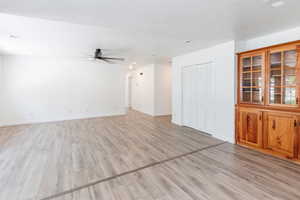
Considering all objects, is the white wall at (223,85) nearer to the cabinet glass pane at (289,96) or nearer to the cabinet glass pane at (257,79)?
the cabinet glass pane at (257,79)

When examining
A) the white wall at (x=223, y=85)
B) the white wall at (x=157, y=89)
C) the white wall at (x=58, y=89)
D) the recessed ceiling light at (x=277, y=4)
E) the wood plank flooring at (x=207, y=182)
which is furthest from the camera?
the white wall at (x=157, y=89)

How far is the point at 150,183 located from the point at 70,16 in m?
2.92

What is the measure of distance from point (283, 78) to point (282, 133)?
105cm

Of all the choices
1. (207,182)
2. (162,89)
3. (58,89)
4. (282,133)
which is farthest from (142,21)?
(58,89)

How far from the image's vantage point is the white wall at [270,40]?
312cm

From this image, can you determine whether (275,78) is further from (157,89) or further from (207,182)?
(157,89)

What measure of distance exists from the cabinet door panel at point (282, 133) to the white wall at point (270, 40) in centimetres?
157

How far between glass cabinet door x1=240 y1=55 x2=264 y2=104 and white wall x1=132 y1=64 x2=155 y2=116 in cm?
435

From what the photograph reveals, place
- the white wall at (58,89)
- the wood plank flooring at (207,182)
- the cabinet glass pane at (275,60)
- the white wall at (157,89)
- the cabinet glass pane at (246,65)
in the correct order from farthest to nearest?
the white wall at (157,89)
the white wall at (58,89)
the cabinet glass pane at (246,65)
the cabinet glass pane at (275,60)
the wood plank flooring at (207,182)

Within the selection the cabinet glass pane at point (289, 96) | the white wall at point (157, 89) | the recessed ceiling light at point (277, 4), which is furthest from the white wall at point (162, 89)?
the recessed ceiling light at point (277, 4)

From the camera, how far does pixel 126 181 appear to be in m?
2.27

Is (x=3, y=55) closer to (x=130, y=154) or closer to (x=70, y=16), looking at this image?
(x=70, y=16)

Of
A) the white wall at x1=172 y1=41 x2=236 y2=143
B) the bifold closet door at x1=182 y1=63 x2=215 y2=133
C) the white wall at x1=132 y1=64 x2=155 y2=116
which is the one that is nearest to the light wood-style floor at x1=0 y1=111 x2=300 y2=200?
the white wall at x1=172 y1=41 x2=236 y2=143

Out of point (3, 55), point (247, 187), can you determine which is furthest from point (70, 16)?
point (3, 55)
